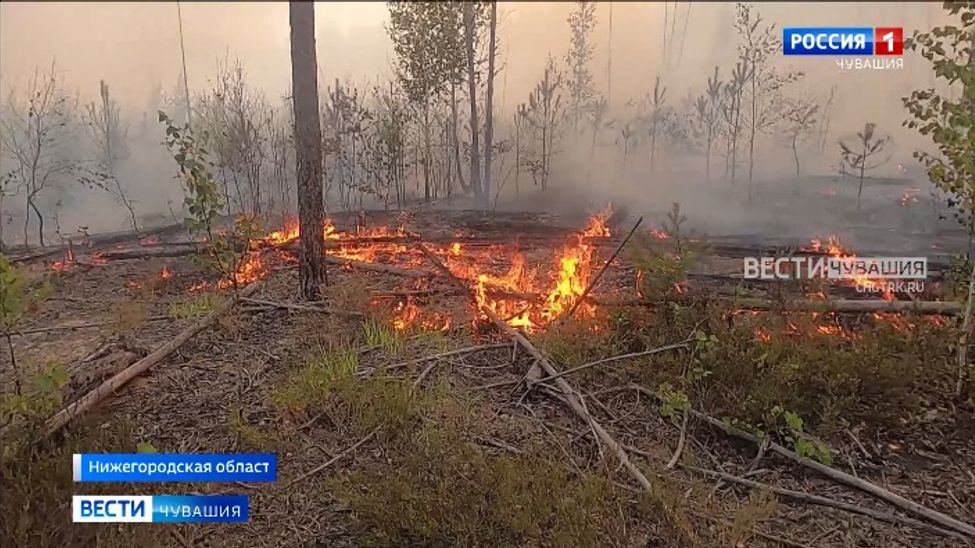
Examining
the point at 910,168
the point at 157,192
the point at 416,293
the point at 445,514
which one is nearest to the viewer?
the point at 445,514

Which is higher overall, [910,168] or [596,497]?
[910,168]

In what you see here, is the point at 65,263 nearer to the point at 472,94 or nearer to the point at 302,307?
the point at 302,307

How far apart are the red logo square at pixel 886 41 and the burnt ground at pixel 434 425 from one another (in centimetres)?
337

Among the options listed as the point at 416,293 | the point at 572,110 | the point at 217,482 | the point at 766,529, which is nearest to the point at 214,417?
the point at 217,482

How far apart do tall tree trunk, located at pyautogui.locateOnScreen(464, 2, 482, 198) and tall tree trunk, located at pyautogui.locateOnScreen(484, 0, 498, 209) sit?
0.71ft

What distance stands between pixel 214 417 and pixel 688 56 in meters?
17.2

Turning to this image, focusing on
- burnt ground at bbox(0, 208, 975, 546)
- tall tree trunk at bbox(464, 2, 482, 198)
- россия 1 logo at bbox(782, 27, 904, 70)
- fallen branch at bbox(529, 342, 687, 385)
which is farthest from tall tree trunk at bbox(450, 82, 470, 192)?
fallen branch at bbox(529, 342, 687, 385)

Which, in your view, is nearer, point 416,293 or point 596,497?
point 596,497

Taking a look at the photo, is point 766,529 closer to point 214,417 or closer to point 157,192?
point 214,417

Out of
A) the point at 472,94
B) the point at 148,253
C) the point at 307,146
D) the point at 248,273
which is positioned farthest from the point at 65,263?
the point at 472,94

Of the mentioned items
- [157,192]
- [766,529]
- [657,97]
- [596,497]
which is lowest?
[766,529]

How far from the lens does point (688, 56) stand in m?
18.1

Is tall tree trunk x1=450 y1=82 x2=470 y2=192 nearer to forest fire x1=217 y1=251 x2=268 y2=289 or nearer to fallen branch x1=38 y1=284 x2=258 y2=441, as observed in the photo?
forest fire x1=217 y1=251 x2=268 y2=289

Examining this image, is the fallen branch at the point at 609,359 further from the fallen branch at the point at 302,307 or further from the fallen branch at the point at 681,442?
the fallen branch at the point at 302,307
